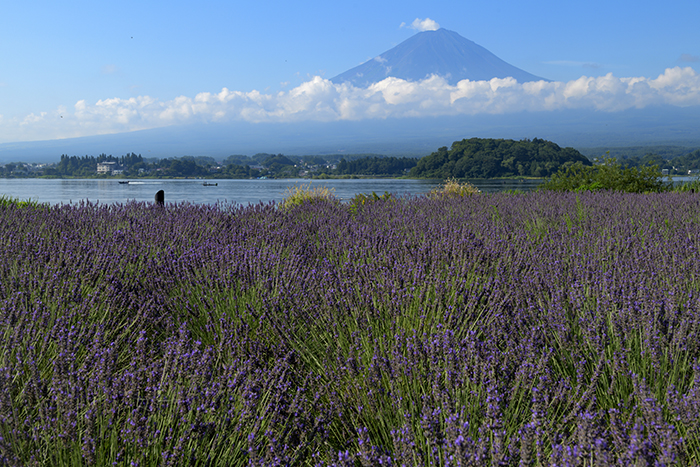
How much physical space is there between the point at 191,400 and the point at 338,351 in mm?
632

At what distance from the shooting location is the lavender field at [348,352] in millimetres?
1219

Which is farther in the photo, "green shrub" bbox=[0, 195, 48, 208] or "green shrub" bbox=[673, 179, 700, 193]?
"green shrub" bbox=[673, 179, 700, 193]

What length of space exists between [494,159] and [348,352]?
177 feet

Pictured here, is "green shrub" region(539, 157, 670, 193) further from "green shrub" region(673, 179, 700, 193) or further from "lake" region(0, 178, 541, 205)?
"lake" region(0, 178, 541, 205)

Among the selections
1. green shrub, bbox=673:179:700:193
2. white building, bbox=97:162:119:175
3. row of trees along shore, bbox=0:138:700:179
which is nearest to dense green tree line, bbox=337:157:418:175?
row of trees along shore, bbox=0:138:700:179

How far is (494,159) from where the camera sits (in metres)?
52.8

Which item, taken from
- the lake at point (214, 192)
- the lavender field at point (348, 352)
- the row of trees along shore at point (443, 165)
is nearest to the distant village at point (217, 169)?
the row of trees along shore at point (443, 165)

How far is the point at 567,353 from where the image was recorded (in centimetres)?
196

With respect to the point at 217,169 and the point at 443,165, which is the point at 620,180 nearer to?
the point at 443,165

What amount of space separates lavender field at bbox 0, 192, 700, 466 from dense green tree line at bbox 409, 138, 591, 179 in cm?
4748

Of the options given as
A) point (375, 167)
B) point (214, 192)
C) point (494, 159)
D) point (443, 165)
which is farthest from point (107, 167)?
point (494, 159)

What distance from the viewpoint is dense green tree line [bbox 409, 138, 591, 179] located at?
4921 cm

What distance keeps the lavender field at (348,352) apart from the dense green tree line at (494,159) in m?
47.5

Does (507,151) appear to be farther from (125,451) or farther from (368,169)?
(125,451)
